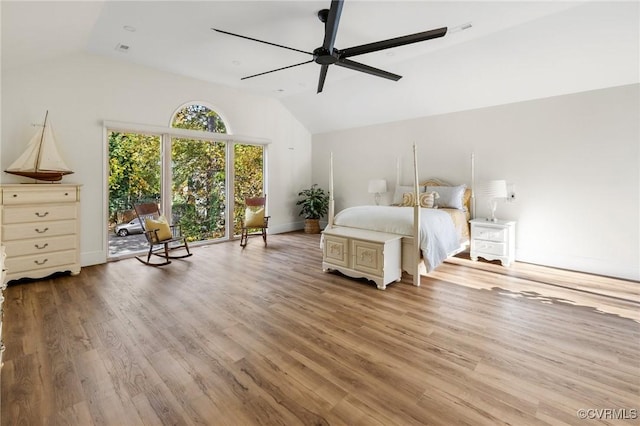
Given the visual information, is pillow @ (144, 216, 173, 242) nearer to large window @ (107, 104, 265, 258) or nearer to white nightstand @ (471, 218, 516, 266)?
large window @ (107, 104, 265, 258)

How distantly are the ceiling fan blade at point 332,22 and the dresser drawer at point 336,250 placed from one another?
2086 millimetres

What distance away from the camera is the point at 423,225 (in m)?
3.54

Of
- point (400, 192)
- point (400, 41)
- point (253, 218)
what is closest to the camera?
point (400, 41)

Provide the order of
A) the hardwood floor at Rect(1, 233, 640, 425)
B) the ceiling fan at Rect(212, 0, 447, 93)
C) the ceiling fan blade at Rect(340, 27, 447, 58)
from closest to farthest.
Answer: the hardwood floor at Rect(1, 233, 640, 425)
the ceiling fan at Rect(212, 0, 447, 93)
the ceiling fan blade at Rect(340, 27, 447, 58)

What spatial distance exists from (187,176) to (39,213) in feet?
7.04

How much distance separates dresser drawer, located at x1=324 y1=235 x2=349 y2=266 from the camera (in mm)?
3641

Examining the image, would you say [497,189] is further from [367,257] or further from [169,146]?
[169,146]

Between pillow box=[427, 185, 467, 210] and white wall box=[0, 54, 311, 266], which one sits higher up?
white wall box=[0, 54, 311, 266]

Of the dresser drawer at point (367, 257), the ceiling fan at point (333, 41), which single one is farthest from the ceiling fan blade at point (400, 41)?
the dresser drawer at point (367, 257)

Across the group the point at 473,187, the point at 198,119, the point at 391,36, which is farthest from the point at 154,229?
the point at 473,187

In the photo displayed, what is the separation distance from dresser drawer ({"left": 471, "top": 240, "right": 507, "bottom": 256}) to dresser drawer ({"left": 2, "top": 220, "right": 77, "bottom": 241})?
5456 millimetres

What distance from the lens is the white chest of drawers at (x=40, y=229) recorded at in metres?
3.33

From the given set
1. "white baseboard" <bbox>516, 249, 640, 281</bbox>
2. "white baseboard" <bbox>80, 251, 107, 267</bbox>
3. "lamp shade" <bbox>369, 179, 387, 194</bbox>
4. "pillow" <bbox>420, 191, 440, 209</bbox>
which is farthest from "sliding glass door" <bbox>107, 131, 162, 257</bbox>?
"white baseboard" <bbox>516, 249, 640, 281</bbox>

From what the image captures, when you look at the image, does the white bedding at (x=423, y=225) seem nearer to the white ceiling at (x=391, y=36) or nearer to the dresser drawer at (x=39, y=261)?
the white ceiling at (x=391, y=36)
